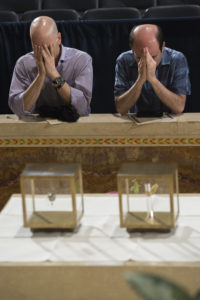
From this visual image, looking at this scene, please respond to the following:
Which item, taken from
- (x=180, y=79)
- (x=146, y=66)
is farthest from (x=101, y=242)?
(x=180, y=79)

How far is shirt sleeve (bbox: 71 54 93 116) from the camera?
8.87 feet

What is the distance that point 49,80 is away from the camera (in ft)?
9.47

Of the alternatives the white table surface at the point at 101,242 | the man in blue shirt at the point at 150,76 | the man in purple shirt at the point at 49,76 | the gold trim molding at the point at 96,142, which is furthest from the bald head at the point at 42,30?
the white table surface at the point at 101,242

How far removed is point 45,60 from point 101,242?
4.16 ft

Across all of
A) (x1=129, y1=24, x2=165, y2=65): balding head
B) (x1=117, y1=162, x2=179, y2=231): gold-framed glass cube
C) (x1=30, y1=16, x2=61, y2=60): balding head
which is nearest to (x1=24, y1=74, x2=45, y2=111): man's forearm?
(x1=30, y1=16, x2=61, y2=60): balding head

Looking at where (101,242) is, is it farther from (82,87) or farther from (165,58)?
(165,58)

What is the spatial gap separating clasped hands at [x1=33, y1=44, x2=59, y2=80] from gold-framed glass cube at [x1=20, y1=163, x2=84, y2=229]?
1.06m

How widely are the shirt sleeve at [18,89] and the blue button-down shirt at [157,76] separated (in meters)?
0.47

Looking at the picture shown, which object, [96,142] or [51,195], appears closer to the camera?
[51,195]

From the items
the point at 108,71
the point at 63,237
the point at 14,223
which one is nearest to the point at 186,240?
the point at 63,237

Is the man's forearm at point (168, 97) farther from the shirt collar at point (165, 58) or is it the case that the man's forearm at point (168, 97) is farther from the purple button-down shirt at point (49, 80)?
the purple button-down shirt at point (49, 80)

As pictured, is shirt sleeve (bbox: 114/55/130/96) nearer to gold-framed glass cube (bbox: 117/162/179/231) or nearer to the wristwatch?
the wristwatch

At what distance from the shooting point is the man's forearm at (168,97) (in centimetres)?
259

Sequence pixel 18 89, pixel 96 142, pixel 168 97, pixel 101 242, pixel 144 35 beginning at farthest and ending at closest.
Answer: pixel 18 89
pixel 168 97
pixel 144 35
pixel 96 142
pixel 101 242
